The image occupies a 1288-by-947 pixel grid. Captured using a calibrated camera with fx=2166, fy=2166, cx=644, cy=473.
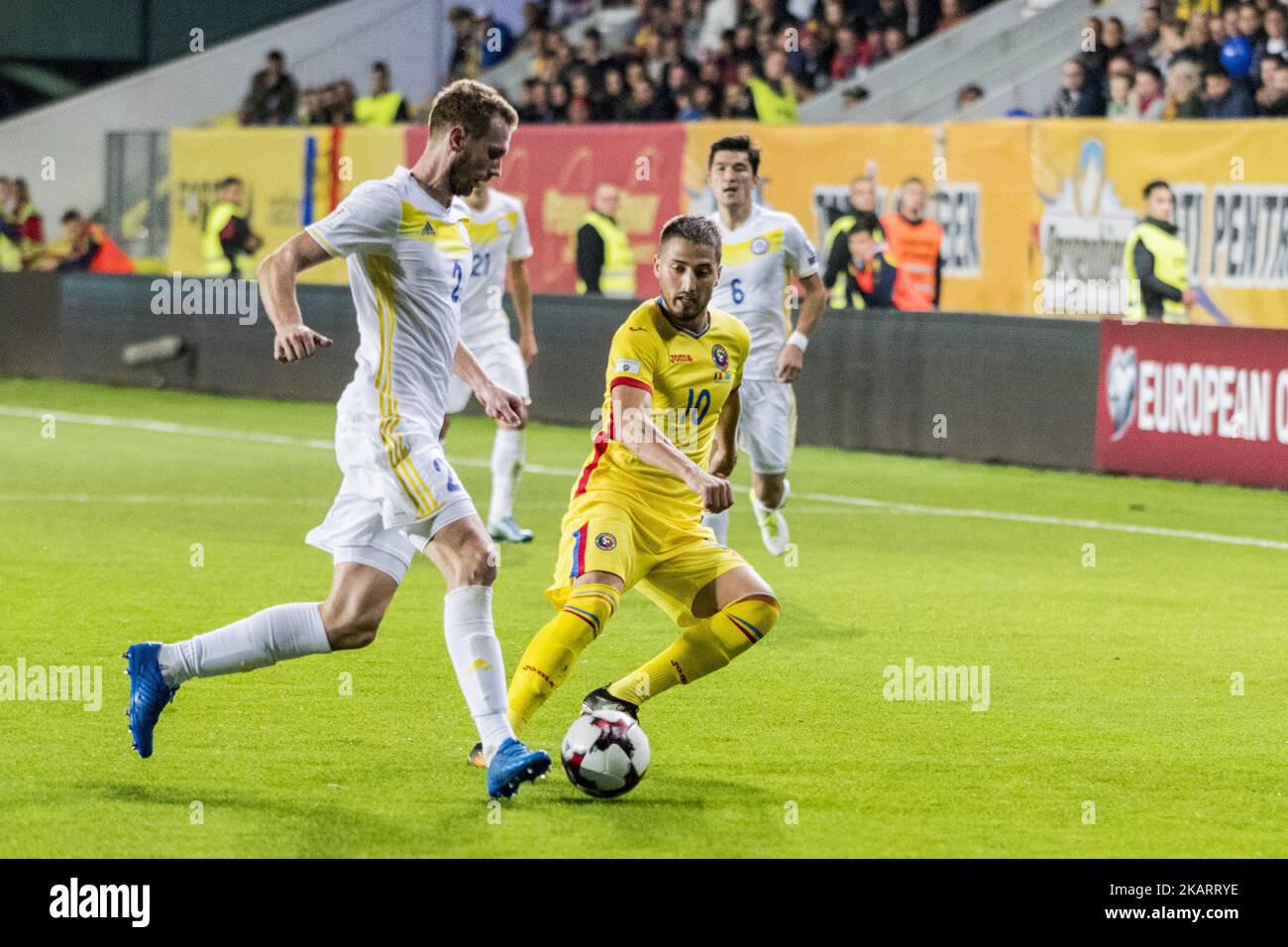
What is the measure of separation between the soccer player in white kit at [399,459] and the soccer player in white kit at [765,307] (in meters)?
4.18

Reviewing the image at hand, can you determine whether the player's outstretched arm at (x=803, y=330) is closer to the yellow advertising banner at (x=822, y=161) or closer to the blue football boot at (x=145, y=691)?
the blue football boot at (x=145, y=691)

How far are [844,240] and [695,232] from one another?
11.8m

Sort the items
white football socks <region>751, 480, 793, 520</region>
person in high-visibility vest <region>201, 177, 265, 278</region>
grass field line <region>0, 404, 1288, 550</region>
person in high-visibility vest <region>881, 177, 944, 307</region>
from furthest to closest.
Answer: person in high-visibility vest <region>201, 177, 265, 278</region> → person in high-visibility vest <region>881, 177, 944, 307</region> → grass field line <region>0, 404, 1288, 550</region> → white football socks <region>751, 480, 793, 520</region>

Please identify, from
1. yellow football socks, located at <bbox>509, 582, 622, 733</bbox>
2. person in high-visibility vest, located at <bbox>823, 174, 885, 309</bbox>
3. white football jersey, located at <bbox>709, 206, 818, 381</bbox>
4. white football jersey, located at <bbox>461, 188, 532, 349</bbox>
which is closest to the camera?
yellow football socks, located at <bbox>509, 582, 622, 733</bbox>

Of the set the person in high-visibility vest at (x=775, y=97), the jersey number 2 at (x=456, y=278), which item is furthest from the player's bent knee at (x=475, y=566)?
the person in high-visibility vest at (x=775, y=97)

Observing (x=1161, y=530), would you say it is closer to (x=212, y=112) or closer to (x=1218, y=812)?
(x=1218, y=812)

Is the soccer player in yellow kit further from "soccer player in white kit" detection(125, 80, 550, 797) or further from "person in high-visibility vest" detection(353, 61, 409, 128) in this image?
"person in high-visibility vest" detection(353, 61, 409, 128)

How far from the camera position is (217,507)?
44.4 feet

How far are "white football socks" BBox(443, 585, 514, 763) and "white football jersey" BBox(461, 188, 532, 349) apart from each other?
18.7ft

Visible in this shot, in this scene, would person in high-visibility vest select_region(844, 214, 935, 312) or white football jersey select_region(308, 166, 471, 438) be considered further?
person in high-visibility vest select_region(844, 214, 935, 312)

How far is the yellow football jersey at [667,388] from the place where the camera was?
690 centimetres

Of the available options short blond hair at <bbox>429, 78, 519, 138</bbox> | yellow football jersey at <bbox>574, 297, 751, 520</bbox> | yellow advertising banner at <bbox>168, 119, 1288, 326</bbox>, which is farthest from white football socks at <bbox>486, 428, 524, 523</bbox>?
yellow advertising banner at <bbox>168, 119, 1288, 326</bbox>

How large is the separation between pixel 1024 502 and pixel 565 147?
8.85m

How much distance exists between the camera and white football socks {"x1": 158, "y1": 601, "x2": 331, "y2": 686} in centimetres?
640
